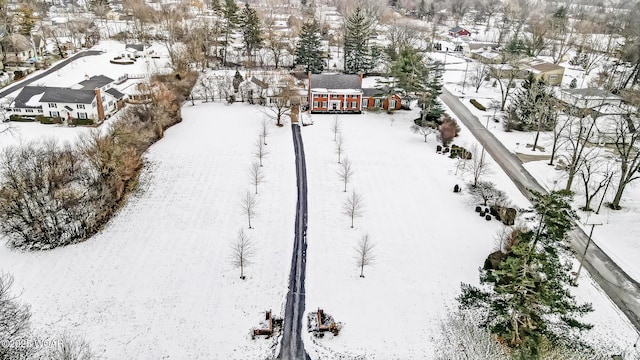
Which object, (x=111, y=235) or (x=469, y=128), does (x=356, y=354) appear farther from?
(x=469, y=128)

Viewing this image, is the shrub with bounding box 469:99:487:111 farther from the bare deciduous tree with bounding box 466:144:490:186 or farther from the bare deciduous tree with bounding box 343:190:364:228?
the bare deciduous tree with bounding box 343:190:364:228

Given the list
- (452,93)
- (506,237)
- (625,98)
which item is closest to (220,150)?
(506,237)

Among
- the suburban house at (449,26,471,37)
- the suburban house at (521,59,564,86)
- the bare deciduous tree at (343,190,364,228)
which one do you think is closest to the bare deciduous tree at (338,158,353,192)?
the bare deciduous tree at (343,190,364,228)

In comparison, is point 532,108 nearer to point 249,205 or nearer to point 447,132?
point 447,132

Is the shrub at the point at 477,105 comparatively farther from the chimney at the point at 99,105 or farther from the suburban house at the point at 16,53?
the suburban house at the point at 16,53

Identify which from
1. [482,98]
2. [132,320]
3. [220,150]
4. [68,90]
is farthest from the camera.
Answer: [482,98]

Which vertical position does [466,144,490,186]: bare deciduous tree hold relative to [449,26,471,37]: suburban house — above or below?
below
